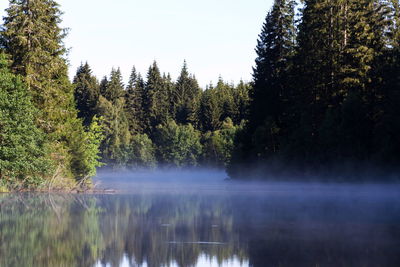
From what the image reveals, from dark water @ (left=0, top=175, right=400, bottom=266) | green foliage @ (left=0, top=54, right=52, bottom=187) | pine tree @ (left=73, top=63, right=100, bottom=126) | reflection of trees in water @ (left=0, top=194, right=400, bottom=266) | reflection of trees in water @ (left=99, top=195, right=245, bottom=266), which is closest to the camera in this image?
dark water @ (left=0, top=175, right=400, bottom=266)

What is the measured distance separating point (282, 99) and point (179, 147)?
64827 millimetres

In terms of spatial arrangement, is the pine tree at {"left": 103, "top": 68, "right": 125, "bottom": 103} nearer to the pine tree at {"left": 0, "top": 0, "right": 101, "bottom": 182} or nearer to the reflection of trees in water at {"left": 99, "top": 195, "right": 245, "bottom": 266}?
the pine tree at {"left": 0, "top": 0, "right": 101, "bottom": 182}

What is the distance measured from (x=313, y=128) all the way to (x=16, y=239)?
143 ft

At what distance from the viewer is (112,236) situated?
17281mm

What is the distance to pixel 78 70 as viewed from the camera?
130000 millimetres

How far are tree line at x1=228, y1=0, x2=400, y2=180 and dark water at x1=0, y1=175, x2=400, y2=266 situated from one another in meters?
23.5

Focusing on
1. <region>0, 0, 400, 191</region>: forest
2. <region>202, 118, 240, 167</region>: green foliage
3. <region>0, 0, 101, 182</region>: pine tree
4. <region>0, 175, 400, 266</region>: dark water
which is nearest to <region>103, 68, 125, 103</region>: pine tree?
<region>202, 118, 240, 167</region>: green foliage

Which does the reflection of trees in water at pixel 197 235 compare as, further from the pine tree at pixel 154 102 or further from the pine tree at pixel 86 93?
the pine tree at pixel 154 102

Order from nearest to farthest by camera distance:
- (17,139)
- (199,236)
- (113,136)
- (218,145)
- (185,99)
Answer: (199,236), (17,139), (113,136), (218,145), (185,99)

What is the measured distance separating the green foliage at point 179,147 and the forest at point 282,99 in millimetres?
58893

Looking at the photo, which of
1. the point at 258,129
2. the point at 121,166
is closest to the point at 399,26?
the point at 258,129

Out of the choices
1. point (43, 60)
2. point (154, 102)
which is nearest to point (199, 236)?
point (43, 60)

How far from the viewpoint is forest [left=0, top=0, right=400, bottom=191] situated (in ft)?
130

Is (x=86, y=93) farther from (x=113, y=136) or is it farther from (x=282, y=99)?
(x=282, y=99)
